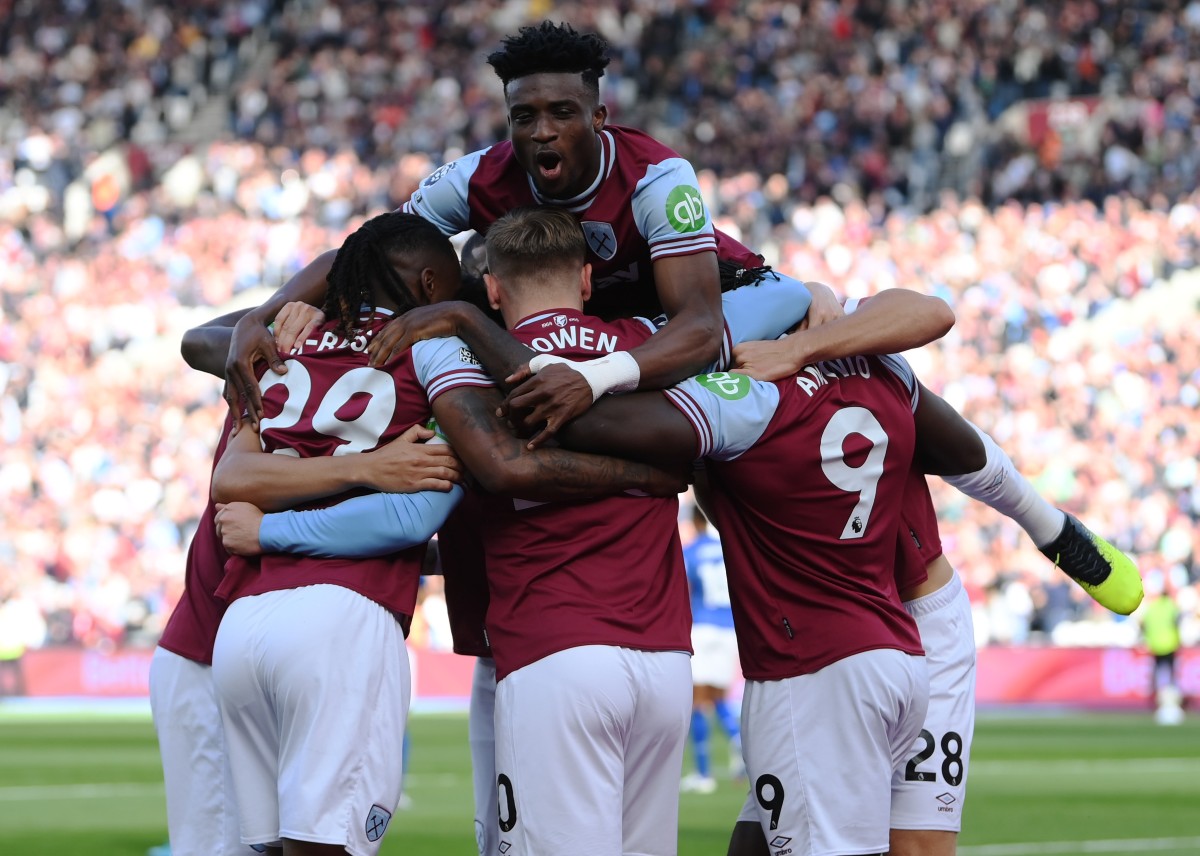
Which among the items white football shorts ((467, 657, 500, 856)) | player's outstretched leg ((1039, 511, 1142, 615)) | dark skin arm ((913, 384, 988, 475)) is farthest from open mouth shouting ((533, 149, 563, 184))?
player's outstretched leg ((1039, 511, 1142, 615))

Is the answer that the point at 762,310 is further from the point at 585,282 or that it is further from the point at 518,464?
the point at 518,464

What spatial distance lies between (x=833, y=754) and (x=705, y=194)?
23851mm

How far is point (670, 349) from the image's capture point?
4645 mm

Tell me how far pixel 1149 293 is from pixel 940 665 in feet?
67.0

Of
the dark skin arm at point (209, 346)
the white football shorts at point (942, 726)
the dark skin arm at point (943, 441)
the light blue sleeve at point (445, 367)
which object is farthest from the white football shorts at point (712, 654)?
the light blue sleeve at point (445, 367)

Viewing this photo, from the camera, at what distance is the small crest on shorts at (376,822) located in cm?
458

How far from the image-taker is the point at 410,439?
4707 mm

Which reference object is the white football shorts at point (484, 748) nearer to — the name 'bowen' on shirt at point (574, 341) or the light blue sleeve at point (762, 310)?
the name 'bowen' on shirt at point (574, 341)

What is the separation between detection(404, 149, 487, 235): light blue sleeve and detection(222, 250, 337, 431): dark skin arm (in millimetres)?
360

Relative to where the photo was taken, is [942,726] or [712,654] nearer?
[942,726]

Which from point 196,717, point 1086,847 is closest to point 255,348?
point 196,717

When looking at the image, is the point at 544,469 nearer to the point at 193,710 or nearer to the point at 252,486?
the point at 252,486

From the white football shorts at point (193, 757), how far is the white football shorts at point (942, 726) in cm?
203

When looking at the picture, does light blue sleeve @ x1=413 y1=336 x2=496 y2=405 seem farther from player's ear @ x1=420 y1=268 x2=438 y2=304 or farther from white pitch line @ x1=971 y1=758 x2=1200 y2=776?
white pitch line @ x1=971 y1=758 x2=1200 y2=776
